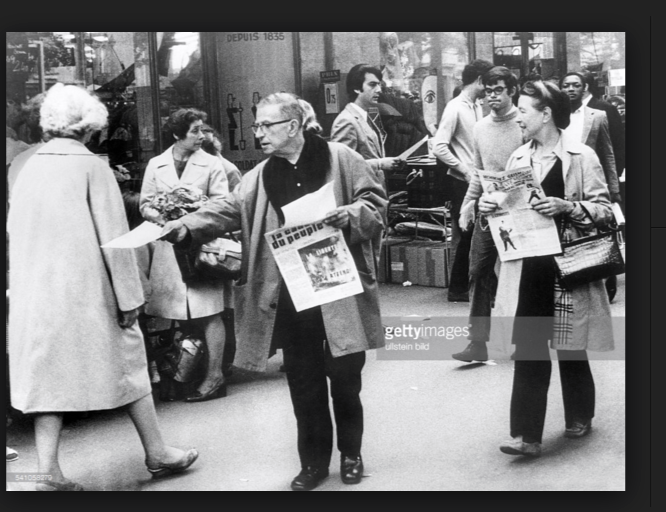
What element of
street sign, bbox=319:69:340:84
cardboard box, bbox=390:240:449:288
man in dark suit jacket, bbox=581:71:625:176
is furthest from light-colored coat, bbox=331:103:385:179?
man in dark suit jacket, bbox=581:71:625:176

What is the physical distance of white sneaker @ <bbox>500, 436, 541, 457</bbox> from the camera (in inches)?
182

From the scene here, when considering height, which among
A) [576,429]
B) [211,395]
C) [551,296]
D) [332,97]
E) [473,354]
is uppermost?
[332,97]

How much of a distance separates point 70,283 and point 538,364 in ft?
7.35

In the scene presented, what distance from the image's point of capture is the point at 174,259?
192 inches

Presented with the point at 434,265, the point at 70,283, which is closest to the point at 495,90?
the point at 434,265

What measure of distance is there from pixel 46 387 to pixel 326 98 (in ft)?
6.26

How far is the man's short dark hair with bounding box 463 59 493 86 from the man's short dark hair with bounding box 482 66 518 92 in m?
0.03

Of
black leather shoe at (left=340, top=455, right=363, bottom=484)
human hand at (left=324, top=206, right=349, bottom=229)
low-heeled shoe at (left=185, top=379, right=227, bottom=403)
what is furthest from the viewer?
low-heeled shoe at (left=185, top=379, right=227, bottom=403)

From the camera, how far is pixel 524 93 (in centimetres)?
448

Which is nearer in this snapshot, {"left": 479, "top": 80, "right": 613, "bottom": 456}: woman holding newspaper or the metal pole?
{"left": 479, "top": 80, "right": 613, "bottom": 456}: woman holding newspaper

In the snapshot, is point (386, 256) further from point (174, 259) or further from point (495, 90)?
point (174, 259)

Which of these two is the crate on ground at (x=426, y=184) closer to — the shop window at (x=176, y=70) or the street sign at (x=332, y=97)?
the street sign at (x=332, y=97)

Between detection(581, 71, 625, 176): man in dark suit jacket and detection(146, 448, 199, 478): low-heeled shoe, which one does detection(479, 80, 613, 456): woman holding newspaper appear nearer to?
detection(581, 71, 625, 176): man in dark suit jacket

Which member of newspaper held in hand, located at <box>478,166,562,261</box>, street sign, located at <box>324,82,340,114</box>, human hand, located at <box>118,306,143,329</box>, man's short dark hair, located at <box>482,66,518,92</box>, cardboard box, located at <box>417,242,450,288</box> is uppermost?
man's short dark hair, located at <box>482,66,518,92</box>
